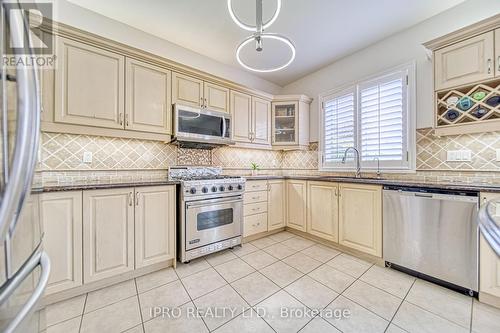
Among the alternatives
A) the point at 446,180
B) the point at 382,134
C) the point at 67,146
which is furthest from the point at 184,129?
the point at 446,180

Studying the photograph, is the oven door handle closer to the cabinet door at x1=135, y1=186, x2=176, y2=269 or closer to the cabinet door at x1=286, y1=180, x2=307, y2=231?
the cabinet door at x1=135, y1=186, x2=176, y2=269

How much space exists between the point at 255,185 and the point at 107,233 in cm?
177

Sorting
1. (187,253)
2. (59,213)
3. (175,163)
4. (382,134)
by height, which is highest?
(382,134)

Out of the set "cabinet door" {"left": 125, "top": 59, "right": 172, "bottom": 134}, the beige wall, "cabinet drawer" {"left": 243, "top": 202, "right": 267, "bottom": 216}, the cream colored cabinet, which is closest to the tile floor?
the cream colored cabinet

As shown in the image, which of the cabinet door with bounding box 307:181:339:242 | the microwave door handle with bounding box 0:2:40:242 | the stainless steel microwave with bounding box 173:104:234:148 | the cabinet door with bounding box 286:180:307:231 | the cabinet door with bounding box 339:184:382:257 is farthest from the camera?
the cabinet door with bounding box 286:180:307:231

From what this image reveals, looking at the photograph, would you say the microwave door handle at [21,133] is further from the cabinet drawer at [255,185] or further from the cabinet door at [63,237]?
the cabinet drawer at [255,185]

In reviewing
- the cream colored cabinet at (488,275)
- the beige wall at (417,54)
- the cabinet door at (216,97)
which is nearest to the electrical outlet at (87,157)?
the cabinet door at (216,97)

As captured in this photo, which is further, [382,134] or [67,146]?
[382,134]

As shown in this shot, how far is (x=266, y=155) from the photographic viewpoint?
3777 millimetres

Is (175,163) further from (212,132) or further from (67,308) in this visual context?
(67,308)

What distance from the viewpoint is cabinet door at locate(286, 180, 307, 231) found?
9.66 feet

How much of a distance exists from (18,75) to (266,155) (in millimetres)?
3421

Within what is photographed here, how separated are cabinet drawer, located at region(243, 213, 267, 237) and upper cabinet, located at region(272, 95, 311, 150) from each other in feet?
4.19

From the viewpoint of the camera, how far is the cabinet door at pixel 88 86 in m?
1.79
